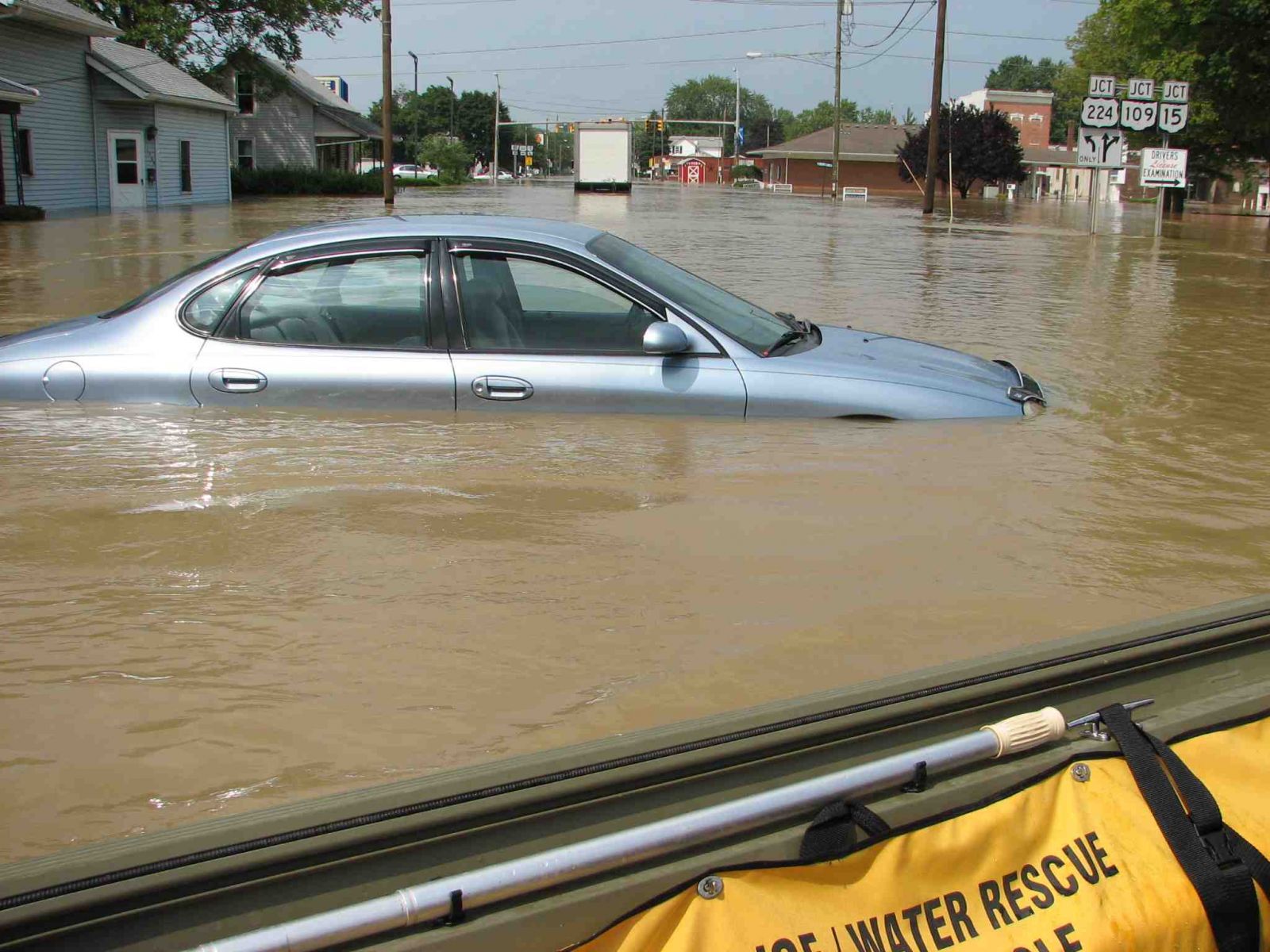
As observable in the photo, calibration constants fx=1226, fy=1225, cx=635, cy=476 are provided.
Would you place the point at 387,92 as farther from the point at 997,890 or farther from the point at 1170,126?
the point at 997,890

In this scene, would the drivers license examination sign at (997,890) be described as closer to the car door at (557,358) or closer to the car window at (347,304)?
the car door at (557,358)

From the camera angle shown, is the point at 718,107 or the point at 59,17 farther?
the point at 718,107

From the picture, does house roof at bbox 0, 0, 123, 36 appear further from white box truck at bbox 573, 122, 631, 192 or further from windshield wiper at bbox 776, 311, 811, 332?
windshield wiper at bbox 776, 311, 811, 332

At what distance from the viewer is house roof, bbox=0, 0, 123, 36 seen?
26.1 m

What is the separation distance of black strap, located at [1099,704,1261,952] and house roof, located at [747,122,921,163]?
76912 millimetres

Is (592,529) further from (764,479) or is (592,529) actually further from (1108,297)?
(1108,297)

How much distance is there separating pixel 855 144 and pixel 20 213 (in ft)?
205

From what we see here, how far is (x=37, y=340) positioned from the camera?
17.9ft

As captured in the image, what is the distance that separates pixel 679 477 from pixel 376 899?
3.65 meters

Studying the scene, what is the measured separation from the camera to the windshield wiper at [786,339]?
5.59 meters

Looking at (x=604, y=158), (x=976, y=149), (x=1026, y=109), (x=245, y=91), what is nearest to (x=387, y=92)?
(x=245, y=91)

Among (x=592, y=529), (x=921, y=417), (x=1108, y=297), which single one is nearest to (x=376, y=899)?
(x=592, y=529)

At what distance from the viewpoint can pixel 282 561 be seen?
425 centimetres

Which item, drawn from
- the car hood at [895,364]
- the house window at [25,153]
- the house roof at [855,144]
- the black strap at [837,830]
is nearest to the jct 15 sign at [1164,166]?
the car hood at [895,364]
